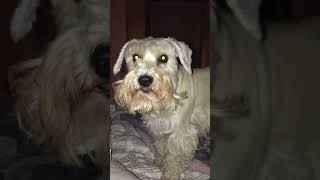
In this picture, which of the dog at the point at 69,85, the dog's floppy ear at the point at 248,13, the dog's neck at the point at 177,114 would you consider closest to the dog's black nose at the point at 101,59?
the dog at the point at 69,85

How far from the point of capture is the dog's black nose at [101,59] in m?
1.06

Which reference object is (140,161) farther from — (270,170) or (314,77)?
(314,77)

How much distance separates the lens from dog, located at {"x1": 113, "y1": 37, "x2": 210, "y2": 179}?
40.8 inches

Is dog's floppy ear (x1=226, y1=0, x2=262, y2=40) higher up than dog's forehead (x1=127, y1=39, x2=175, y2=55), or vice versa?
dog's floppy ear (x1=226, y1=0, x2=262, y2=40)

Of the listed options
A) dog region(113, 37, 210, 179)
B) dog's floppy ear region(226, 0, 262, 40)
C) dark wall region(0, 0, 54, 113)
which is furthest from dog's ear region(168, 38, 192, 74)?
dark wall region(0, 0, 54, 113)

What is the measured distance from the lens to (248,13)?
107 cm

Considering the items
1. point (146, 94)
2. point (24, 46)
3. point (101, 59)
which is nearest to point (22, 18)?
point (24, 46)

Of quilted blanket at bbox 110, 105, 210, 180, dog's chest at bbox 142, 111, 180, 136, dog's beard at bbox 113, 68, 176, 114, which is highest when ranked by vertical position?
dog's beard at bbox 113, 68, 176, 114

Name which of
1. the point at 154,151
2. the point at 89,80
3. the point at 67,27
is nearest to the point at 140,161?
the point at 154,151

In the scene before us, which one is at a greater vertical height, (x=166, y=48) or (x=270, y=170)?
(x=166, y=48)

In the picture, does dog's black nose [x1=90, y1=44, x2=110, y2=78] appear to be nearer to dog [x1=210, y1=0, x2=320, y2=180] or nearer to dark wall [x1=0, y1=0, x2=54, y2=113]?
dark wall [x1=0, y1=0, x2=54, y2=113]

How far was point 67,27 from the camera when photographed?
105 centimetres

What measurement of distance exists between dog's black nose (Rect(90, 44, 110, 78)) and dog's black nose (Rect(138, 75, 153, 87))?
73 mm

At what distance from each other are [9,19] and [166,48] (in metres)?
0.28
